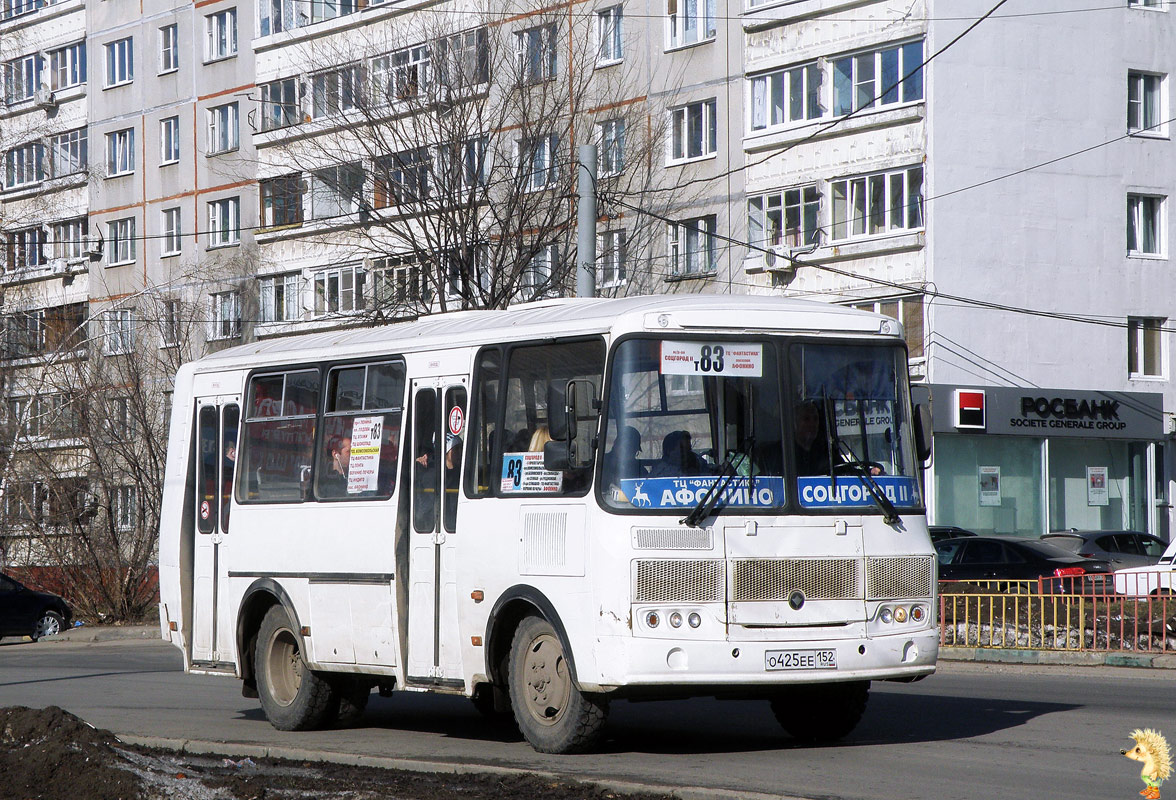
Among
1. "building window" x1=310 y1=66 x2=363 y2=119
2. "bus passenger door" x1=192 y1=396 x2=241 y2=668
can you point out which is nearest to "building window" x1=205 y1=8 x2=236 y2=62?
"building window" x1=310 y1=66 x2=363 y2=119

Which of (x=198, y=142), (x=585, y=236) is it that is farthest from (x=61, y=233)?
(x=585, y=236)

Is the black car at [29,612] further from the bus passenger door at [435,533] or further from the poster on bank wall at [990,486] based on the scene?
the bus passenger door at [435,533]

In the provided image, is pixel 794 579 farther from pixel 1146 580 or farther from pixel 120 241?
pixel 120 241

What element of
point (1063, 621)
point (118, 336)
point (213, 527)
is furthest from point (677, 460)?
point (118, 336)

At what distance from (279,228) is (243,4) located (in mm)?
8320

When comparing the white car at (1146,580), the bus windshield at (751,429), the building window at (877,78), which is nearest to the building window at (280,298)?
the building window at (877,78)

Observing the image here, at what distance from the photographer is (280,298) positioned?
51500 millimetres

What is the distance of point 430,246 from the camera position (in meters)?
31.9

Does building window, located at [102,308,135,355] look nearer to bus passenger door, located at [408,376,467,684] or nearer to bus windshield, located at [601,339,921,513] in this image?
bus passenger door, located at [408,376,467,684]

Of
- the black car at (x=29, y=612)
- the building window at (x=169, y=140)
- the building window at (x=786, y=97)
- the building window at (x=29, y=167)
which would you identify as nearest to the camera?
the black car at (x=29, y=612)

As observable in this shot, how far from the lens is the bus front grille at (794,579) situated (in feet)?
34.2

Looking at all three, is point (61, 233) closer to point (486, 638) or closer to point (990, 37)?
point (990, 37)

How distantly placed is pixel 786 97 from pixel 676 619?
3170 centimetres

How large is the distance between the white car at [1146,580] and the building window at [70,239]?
41877mm
